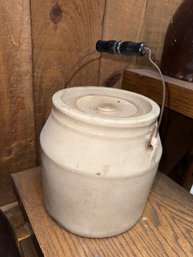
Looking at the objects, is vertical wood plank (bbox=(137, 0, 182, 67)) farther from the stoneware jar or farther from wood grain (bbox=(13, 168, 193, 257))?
wood grain (bbox=(13, 168, 193, 257))

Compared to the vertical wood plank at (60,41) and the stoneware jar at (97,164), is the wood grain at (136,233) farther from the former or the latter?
the vertical wood plank at (60,41)

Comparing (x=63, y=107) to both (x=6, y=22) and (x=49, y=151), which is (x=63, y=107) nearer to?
(x=49, y=151)

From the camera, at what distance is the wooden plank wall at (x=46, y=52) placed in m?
0.49

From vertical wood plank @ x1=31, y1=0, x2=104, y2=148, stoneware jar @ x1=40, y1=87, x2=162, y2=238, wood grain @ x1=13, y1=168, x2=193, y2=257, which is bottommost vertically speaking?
wood grain @ x1=13, y1=168, x2=193, y2=257

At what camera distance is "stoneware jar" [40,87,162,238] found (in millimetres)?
357

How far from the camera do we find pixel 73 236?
448 mm

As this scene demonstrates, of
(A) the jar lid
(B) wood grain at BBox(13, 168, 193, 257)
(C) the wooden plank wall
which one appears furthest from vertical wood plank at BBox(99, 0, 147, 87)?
(B) wood grain at BBox(13, 168, 193, 257)

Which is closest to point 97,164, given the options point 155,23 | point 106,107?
point 106,107

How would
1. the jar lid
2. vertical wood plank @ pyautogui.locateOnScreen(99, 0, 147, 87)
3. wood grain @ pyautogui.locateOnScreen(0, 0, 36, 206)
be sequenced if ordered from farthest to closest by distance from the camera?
vertical wood plank @ pyautogui.locateOnScreen(99, 0, 147, 87) → wood grain @ pyautogui.locateOnScreen(0, 0, 36, 206) → the jar lid

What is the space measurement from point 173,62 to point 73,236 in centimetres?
48

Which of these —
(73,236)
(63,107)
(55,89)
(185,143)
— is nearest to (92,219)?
(73,236)

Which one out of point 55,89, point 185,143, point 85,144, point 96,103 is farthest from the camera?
point 185,143

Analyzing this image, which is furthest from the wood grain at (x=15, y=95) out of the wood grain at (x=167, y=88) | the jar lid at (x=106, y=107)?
the wood grain at (x=167, y=88)

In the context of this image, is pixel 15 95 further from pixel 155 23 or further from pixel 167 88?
pixel 155 23
